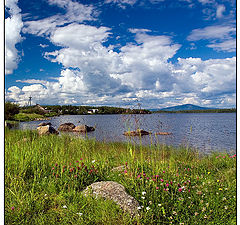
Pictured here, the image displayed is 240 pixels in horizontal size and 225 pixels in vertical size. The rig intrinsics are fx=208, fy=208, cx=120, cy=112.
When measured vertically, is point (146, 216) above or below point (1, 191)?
below

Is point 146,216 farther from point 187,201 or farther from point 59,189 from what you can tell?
point 59,189

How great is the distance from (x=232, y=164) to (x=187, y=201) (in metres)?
4.63

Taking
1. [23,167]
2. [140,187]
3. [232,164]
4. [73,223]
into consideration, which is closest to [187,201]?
[140,187]

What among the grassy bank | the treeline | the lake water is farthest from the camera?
the lake water

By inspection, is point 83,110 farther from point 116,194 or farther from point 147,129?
point 116,194

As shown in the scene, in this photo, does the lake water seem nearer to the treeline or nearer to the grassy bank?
the treeline

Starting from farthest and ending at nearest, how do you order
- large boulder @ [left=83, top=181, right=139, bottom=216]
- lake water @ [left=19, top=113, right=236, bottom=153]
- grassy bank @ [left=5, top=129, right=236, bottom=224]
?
lake water @ [left=19, top=113, right=236, bottom=153]
large boulder @ [left=83, top=181, right=139, bottom=216]
grassy bank @ [left=5, top=129, right=236, bottom=224]

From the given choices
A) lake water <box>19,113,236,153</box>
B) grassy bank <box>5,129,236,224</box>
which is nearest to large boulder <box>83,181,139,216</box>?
grassy bank <box>5,129,236,224</box>

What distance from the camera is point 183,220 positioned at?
11.1 feet

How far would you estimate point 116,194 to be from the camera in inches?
147

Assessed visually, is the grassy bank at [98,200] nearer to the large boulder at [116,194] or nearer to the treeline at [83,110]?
the large boulder at [116,194]

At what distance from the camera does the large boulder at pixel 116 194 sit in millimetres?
3488

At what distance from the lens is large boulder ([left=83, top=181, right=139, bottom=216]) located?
349cm

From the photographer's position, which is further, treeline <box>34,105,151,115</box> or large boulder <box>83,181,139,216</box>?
treeline <box>34,105,151,115</box>
